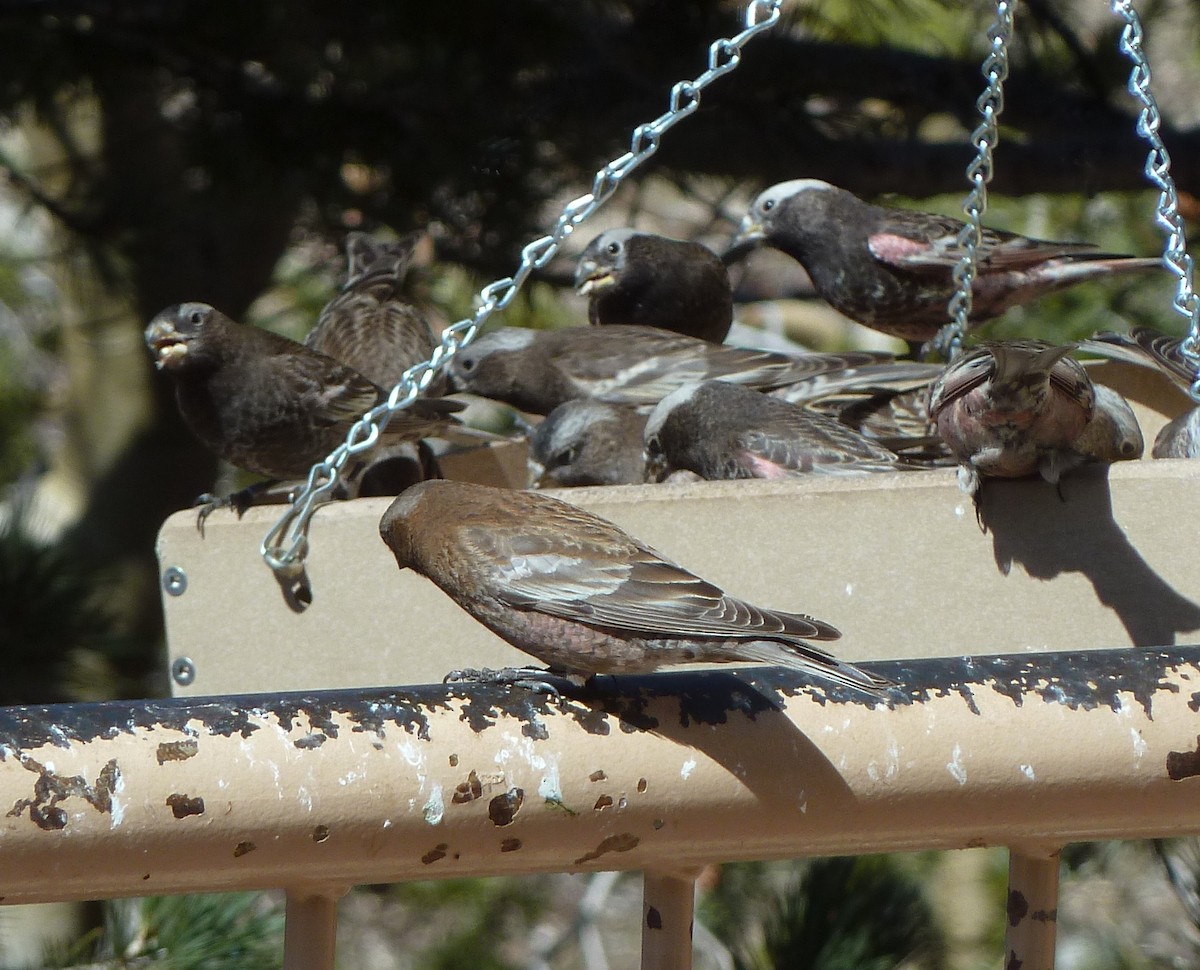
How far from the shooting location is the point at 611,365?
11.7 ft

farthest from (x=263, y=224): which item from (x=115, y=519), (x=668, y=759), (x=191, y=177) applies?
(x=668, y=759)

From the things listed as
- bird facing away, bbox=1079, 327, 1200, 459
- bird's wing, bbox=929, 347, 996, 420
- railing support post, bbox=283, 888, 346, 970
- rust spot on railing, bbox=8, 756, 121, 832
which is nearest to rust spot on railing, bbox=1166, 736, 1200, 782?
railing support post, bbox=283, 888, 346, 970

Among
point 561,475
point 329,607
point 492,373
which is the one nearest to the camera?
point 329,607

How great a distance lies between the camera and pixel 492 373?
3.81 meters

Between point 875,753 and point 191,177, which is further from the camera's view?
point 191,177

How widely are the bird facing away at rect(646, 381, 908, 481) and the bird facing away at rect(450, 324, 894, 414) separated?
0.36 metres

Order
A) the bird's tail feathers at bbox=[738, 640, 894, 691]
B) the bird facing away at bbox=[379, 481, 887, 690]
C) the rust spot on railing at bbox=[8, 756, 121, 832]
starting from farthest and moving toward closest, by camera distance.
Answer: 1. the bird facing away at bbox=[379, 481, 887, 690]
2. the bird's tail feathers at bbox=[738, 640, 894, 691]
3. the rust spot on railing at bbox=[8, 756, 121, 832]

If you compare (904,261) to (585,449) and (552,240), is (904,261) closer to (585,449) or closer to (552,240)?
(585,449)

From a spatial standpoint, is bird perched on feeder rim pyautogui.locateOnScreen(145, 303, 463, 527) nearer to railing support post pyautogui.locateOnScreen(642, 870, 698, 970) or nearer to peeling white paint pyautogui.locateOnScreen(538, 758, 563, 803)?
railing support post pyautogui.locateOnScreen(642, 870, 698, 970)

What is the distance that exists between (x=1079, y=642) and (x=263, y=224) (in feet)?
10.9

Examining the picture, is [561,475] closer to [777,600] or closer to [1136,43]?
[777,600]

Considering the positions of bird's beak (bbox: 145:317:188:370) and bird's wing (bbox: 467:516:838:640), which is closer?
bird's wing (bbox: 467:516:838:640)

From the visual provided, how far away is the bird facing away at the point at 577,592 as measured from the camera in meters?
1.68

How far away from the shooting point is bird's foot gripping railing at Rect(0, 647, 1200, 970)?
114cm
